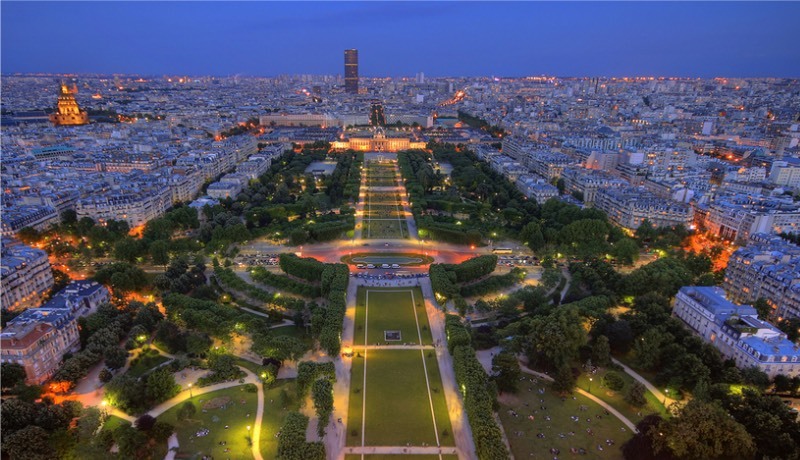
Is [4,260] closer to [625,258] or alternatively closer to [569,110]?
[625,258]

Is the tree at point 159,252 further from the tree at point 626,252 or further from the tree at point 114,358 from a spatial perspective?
the tree at point 626,252

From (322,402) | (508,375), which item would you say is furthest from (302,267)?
(508,375)

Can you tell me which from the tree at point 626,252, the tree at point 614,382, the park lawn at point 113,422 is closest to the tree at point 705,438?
the tree at point 614,382

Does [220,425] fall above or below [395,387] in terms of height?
below

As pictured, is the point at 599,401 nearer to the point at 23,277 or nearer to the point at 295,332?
the point at 295,332

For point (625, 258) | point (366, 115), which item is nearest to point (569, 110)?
point (366, 115)
